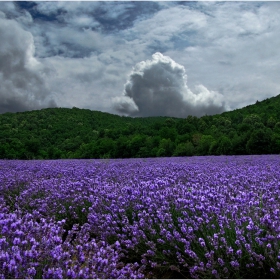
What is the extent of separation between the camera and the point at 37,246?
2.12 metres

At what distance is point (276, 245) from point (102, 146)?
2845 centimetres

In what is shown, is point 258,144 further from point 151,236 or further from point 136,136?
point 151,236

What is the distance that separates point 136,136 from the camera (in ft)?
103

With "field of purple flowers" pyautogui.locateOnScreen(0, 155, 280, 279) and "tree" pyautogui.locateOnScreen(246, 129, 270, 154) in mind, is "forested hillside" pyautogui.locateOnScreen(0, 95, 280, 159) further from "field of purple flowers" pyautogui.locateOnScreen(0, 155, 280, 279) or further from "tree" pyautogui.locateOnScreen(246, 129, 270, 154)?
"field of purple flowers" pyautogui.locateOnScreen(0, 155, 280, 279)

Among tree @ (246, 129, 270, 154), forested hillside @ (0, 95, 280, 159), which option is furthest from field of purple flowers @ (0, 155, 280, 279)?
forested hillside @ (0, 95, 280, 159)

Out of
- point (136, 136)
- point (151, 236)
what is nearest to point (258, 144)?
point (136, 136)

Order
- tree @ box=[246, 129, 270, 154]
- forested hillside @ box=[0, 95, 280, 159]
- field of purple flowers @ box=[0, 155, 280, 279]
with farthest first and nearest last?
forested hillside @ box=[0, 95, 280, 159], tree @ box=[246, 129, 270, 154], field of purple flowers @ box=[0, 155, 280, 279]

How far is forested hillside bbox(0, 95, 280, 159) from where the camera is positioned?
21.7m

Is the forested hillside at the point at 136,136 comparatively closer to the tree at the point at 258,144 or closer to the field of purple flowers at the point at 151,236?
the tree at the point at 258,144

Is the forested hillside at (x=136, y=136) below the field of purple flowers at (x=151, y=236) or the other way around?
the other way around

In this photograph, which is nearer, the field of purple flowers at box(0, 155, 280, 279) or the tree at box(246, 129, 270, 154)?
the field of purple flowers at box(0, 155, 280, 279)

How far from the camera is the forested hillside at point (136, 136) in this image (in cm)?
2167

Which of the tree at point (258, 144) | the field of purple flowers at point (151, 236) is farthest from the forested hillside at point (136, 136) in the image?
the field of purple flowers at point (151, 236)

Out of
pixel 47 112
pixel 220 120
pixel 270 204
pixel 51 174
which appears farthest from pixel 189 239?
pixel 47 112
